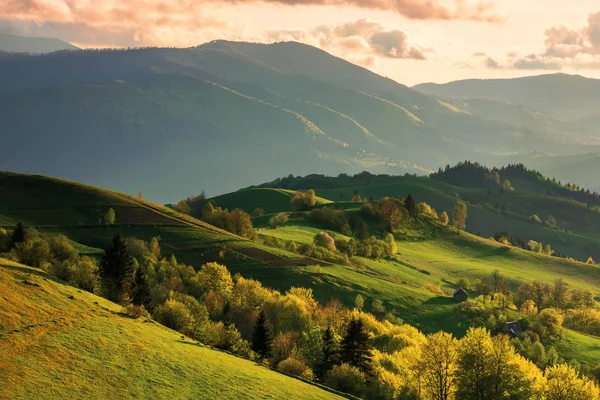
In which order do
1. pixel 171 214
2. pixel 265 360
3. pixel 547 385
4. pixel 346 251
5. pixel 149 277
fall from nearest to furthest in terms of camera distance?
1. pixel 547 385
2. pixel 265 360
3. pixel 149 277
4. pixel 171 214
5. pixel 346 251

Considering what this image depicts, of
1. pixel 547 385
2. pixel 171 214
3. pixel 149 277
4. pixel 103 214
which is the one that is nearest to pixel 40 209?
pixel 103 214

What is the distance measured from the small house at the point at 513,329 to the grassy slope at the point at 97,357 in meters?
75.1

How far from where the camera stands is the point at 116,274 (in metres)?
84.2

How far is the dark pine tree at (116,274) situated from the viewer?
82750 millimetres

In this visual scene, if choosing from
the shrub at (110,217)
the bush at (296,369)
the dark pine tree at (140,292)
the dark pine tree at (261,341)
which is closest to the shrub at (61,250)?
the dark pine tree at (140,292)

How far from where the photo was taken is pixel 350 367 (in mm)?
73188

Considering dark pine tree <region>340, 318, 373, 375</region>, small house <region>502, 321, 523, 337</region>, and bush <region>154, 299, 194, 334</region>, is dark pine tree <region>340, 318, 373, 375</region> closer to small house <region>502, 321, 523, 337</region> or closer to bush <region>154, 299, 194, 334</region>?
bush <region>154, 299, 194, 334</region>

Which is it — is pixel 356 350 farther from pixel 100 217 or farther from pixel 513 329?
pixel 100 217

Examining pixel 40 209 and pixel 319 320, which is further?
pixel 40 209

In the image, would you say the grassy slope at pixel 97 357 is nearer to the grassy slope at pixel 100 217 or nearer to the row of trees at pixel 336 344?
the row of trees at pixel 336 344

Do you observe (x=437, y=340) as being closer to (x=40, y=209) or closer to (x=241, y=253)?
(x=241, y=253)

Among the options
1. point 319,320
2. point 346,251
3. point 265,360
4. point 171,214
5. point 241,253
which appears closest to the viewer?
point 265,360

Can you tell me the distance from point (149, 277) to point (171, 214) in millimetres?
52709

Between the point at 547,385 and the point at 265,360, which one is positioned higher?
the point at 547,385
